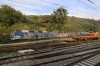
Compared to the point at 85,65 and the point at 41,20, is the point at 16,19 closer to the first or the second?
the point at 41,20

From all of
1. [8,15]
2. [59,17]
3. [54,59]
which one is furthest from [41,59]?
[59,17]

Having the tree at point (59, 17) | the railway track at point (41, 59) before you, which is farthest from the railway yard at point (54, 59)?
the tree at point (59, 17)

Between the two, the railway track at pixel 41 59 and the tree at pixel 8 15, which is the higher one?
the tree at pixel 8 15

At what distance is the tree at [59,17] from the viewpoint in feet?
206

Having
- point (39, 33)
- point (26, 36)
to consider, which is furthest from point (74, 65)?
point (39, 33)

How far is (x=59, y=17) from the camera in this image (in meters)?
62.7

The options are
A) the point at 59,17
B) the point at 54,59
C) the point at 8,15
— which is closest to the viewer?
the point at 54,59

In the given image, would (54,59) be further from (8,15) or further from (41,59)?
(8,15)

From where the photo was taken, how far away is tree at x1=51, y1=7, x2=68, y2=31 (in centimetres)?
6272

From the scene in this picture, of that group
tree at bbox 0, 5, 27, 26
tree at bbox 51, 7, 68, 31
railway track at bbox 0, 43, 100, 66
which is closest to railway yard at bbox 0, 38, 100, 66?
railway track at bbox 0, 43, 100, 66

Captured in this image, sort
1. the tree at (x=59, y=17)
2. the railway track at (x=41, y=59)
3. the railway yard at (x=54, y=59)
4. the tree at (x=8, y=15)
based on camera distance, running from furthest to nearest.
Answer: the tree at (x=59, y=17) < the tree at (x=8, y=15) < the railway track at (x=41, y=59) < the railway yard at (x=54, y=59)

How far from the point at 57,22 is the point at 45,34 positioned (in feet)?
86.5

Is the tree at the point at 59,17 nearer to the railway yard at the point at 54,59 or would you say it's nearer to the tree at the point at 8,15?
the tree at the point at 8,15

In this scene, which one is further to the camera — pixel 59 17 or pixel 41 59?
pixel 59 17
